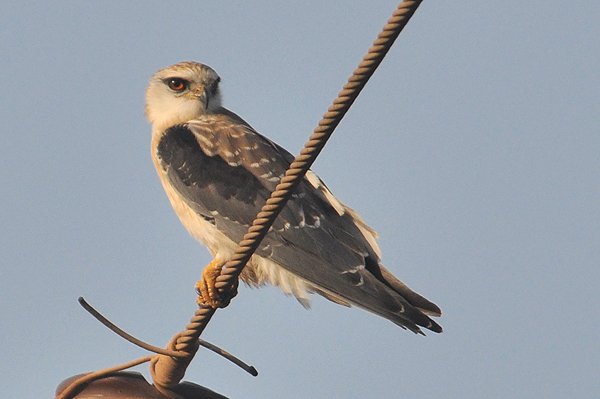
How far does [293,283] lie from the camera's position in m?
6.71

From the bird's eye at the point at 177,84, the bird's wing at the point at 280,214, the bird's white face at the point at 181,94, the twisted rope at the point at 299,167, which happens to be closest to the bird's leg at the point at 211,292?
the bird's wing at the point at 280,214

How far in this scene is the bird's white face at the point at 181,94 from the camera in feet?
26.0

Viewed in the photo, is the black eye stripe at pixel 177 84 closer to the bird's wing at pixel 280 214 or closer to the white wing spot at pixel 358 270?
Answer: the bird's wing at pixel 280 214

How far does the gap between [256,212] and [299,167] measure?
2.82 metres

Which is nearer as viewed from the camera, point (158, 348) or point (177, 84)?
point (158, 348)

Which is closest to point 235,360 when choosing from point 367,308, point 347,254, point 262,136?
point 367,308

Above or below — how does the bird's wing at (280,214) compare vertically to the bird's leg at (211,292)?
above

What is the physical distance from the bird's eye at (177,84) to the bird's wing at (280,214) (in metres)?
0.44

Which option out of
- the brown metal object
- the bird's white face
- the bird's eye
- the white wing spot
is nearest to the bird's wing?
the white wing spot

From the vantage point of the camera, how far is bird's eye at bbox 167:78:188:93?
8094 mm

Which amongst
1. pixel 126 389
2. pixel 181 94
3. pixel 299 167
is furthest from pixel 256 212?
pixel 299 167

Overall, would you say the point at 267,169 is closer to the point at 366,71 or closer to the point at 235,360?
the point at 235,360

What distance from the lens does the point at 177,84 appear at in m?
8.12

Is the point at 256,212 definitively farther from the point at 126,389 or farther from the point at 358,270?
the point at 126,389
